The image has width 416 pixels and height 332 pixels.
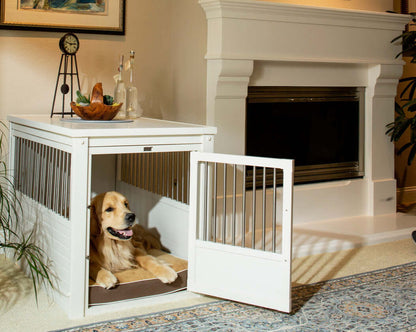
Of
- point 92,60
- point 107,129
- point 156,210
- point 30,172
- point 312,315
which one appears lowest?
point 312,315

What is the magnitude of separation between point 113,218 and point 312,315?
3.02 feet

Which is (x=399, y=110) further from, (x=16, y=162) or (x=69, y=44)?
(x=16, y=162)

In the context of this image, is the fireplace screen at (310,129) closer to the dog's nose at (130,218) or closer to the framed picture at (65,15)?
the framed picture at (65,15)

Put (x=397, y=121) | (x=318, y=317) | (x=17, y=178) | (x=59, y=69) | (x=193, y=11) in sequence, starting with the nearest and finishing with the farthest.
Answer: (x=318, y=317) < (x=17, y=178) < (x=59, y=69) < (x=193, y=11) < (x=397, y=121)

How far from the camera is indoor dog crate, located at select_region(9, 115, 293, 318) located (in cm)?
234

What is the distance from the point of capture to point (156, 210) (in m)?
3.01

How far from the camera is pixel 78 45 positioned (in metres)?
3.20

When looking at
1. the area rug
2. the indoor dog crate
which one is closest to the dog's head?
the indoor dog crate

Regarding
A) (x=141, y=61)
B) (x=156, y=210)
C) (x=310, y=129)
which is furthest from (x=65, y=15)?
(x=310, y=129)

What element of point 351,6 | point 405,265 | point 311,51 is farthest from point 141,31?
point 405,265

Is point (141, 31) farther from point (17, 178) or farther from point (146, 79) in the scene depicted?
point (17, 178)

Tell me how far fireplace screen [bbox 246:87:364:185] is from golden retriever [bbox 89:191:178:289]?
1.21 metres

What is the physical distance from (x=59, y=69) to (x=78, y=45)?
0.18m

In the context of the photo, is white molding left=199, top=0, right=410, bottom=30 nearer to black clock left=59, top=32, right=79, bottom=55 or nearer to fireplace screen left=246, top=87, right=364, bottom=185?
fireplace screen left=246, top=87, right=364, bottom=185
